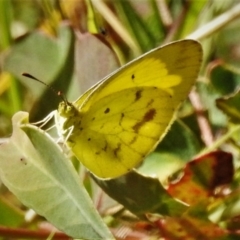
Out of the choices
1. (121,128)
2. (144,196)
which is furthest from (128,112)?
(144,196)

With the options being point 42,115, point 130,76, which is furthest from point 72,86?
point 130,76

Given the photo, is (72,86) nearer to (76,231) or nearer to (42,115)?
(42,115)

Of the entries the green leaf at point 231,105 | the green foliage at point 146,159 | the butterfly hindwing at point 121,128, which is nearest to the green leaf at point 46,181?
the green foliage at point 146,159

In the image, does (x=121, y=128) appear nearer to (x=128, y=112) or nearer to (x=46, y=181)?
(x=128, y=112)

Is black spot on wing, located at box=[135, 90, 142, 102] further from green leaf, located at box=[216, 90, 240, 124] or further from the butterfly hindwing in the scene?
green leaf, located at box=[216, 90, 240, 124]

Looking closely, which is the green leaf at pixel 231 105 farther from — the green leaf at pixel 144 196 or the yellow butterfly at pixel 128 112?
the green leaf at pixel 144 196

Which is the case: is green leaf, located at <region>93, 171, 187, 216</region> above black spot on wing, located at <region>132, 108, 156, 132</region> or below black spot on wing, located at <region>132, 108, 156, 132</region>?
below

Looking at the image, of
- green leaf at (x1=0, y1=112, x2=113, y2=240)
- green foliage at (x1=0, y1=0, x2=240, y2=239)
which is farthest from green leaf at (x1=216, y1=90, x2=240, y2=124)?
green leaf at (x1=0, y1=112, x2=113, y2=240)
